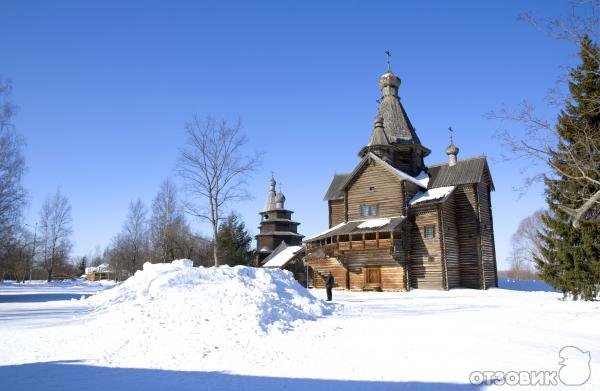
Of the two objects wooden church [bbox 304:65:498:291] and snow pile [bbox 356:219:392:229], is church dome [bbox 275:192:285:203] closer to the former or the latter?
wooden church [bbox 304:65:498:291]

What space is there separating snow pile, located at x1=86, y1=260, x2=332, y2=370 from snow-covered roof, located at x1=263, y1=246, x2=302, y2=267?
26.4m

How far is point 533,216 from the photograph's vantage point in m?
71.1

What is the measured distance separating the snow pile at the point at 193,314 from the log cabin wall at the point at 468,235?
67.5ft

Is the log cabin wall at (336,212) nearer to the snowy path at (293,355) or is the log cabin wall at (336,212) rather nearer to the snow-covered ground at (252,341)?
the snow-covered ground at (252,341)

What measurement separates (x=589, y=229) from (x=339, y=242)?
16.7 meters

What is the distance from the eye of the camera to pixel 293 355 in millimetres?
9305

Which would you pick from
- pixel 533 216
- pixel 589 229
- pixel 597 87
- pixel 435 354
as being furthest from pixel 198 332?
pixel 533 216

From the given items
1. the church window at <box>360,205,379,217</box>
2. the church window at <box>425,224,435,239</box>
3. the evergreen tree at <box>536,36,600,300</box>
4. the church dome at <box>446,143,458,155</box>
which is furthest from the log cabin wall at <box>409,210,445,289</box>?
the evergreen tree at <box>536,36,600,300</box>

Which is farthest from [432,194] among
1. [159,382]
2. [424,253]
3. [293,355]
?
[159,382]

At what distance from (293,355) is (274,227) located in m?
46.7

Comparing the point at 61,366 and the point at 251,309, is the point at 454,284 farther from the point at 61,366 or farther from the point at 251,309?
the point at 61,366

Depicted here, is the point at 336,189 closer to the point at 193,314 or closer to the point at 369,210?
the point at 369,210

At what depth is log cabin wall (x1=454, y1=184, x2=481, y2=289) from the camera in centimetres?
3294

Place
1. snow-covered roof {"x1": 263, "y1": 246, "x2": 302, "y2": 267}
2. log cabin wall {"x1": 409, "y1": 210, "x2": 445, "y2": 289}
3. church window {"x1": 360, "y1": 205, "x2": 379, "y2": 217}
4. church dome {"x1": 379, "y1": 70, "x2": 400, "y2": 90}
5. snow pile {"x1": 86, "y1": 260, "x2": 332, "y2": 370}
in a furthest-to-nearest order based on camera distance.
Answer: snow-covered roof {"x1": 263, "y1": 246, "x2": 302, "y2": 267}
church dome {"x1": 379, "y1": 70, "x2": 400, "y2": 90}
church window {"x1": 360, "y1": 205, "x2": 379, "y2": 217}
log cabin wall {"x1": 409, "y1": 210, "x2": 445, "y2": 289}
snow pile {"x1": 86, "y1": 260, "x2": 332, "y2": 370}
